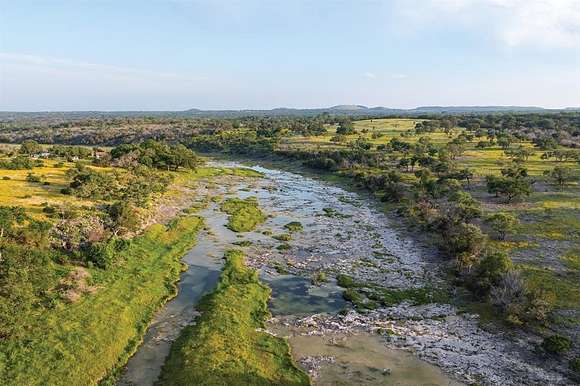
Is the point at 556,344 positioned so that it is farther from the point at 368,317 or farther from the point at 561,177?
the point at 561,177

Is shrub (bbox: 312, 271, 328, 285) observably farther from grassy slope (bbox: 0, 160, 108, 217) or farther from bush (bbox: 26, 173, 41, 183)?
bush (bbox: 26, 173, 41, 183)

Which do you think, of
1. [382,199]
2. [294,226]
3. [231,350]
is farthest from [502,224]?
[231,350]

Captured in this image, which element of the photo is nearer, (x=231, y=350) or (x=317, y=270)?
(x=231, y=350)

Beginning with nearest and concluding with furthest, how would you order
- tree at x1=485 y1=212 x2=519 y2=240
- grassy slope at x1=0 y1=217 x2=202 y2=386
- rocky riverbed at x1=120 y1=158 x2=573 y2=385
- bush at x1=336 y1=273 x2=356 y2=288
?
grassy slope at x1=0 y1=217 x2=202 y2=386, rocky riverbed at x1=120 y1=158 x2=573 y2=385, bush at x1=336 y1=273 x2=356 y2=288, tree at x1=485 y1=212 x2=519 y2=240

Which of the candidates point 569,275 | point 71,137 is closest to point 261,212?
point 569,275

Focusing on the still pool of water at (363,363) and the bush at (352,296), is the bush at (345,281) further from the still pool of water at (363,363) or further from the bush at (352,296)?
the still pool of water at (363,363)

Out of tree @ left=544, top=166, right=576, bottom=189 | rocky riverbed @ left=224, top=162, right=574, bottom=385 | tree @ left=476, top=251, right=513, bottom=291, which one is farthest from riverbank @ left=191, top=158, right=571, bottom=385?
tree @ left=544, top=166, right=576, bottom=189
